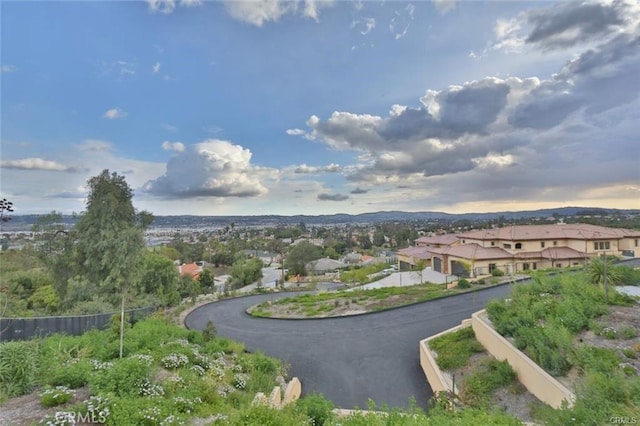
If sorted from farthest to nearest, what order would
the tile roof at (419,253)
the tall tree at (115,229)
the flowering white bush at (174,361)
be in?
the tile roof at (419,253) < the tall tree at (115,229) < the flowering white bush at (174,361)

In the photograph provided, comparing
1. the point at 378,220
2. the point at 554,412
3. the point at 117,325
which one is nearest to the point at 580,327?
the point at 554,412

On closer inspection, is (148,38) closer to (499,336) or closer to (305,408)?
(305,408)

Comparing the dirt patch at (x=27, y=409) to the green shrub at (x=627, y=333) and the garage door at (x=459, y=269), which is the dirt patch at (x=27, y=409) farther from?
the garage door at (x=459, y=269)

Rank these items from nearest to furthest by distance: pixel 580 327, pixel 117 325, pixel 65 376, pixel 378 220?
pixel 65 376 < pixel 580 327 < pixel 117 325 < pixel 378 220

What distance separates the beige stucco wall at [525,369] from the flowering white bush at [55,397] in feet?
28.2

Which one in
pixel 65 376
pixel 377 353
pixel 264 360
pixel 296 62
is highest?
pixel 296 62

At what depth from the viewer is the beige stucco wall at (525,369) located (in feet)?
21.3

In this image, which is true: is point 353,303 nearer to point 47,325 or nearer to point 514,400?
point 514,400

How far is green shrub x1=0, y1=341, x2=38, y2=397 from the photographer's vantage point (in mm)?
5828

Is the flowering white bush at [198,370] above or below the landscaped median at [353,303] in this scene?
above

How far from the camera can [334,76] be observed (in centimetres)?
1844

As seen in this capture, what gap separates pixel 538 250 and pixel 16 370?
115ft

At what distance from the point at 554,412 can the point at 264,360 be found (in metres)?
6.56

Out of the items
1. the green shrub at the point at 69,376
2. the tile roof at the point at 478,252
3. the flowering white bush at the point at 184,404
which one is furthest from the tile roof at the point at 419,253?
the green shrub at the point at 69,376
